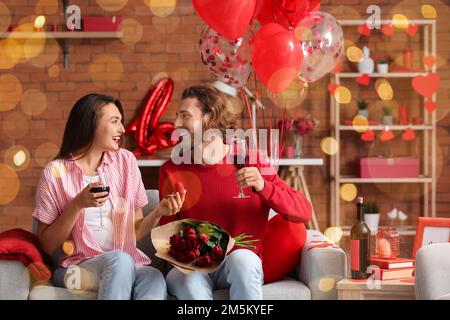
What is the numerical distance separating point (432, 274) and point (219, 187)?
0.86m

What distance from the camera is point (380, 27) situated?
558 cm

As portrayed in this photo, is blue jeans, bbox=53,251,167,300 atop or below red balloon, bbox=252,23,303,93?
below

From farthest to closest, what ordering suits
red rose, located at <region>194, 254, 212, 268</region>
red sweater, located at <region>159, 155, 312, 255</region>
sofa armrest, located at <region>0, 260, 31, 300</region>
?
red sweater, located at <region>159, 155, 312, 255</region>
sofa armrest, located at <region>0, 260, 31, 300</region>
red rose, located at <region>194, 254, 212, 268</region>

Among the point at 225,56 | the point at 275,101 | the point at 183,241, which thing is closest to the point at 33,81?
the point at 275,101

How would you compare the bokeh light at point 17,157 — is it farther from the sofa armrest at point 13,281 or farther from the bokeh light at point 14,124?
the sofa armrest at point 13,281

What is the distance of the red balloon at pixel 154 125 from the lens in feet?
17.6

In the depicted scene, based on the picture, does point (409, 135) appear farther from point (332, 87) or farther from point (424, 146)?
point (332, 87)

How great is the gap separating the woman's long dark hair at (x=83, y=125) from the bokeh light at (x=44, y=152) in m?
2.70

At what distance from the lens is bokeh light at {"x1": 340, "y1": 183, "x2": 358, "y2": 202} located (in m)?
5.68

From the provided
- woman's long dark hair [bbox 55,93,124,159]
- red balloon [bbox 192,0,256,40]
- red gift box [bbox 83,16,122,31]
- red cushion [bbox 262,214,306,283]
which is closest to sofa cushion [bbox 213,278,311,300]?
red cushion [bbox 262,214,306,283]

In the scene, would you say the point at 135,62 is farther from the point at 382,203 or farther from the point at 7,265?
the point at 7,265

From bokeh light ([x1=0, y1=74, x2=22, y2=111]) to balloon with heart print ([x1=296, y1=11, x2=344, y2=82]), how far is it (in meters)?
2.60

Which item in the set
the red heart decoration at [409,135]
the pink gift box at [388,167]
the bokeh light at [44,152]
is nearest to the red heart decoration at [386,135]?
the red heart decoration at [409,135]

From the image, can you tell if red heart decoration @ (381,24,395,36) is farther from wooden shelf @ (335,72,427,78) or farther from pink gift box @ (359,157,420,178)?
pink gift box @ (359,157,420,178)
